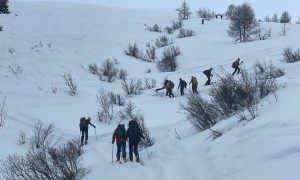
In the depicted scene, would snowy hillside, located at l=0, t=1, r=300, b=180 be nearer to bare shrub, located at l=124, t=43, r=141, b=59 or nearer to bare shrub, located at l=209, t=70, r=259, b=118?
bare shrub, located at l=209, t=70, r=259, b=118

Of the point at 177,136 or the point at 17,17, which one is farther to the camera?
the point at 17,17

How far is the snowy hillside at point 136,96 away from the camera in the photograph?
7.52 meters

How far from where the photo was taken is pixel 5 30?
3606 cm

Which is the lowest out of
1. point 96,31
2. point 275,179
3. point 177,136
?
point 177,136

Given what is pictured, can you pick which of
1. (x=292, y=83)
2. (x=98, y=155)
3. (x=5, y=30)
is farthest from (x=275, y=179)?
(x=5, y=30)

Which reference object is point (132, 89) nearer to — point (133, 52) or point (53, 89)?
point (53, 89)

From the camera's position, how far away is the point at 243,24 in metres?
39.3

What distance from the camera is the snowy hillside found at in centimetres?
752

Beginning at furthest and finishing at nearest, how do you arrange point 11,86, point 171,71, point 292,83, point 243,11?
point 243,11
point 171,71
point 11,86
point 292,83

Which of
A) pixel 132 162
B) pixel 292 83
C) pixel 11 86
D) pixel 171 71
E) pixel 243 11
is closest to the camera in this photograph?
pixel 132 162

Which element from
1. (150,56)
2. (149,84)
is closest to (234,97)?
(149,84)

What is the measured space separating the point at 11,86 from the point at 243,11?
26.0 metres

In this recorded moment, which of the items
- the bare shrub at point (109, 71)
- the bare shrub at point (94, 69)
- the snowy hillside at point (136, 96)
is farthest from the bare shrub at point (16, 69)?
the bare shrub at point (109, 71)

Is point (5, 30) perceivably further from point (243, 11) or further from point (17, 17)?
point (243, 11)
